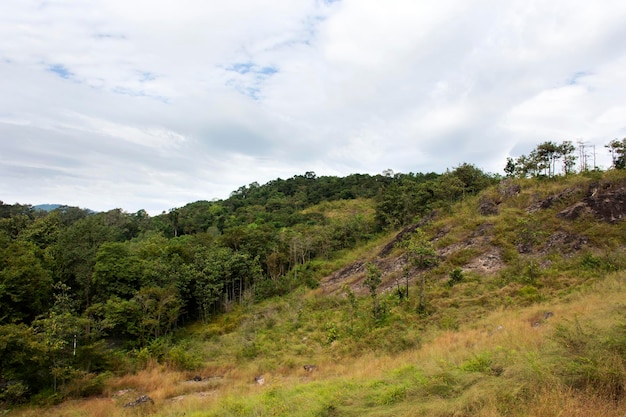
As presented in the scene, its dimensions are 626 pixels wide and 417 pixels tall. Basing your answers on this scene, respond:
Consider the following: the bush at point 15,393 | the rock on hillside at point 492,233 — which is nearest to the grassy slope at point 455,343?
the rock on hillside at point 492,233

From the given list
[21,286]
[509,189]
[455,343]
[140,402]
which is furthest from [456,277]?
[21,286]

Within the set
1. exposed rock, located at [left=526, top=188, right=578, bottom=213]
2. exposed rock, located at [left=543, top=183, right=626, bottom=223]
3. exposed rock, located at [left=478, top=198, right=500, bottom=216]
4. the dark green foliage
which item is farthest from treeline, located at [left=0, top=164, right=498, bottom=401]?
the dark green foliage

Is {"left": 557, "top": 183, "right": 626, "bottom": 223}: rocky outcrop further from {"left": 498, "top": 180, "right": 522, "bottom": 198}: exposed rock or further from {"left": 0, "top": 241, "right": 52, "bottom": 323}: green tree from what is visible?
{"left": 0, "top": 241, "right": 52, "bottom": 323}: green tree

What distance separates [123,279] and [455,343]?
25975 millimetres

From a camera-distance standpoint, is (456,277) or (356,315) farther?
(456,277)

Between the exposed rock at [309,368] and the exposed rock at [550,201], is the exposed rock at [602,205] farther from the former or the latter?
the exposed rock at [309,368]

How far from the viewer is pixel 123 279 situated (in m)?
27.5

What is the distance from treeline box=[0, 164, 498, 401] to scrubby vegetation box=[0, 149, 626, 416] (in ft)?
0.45

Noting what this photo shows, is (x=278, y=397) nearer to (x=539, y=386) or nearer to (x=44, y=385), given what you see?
(x=539, y=386)

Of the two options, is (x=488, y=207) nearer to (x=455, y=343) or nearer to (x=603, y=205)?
(x=603, y=205)

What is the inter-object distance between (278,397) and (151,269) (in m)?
23.4

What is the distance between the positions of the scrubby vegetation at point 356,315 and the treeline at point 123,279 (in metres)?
0.14

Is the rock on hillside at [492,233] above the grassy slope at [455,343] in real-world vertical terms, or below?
above

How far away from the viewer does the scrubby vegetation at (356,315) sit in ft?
20.1
